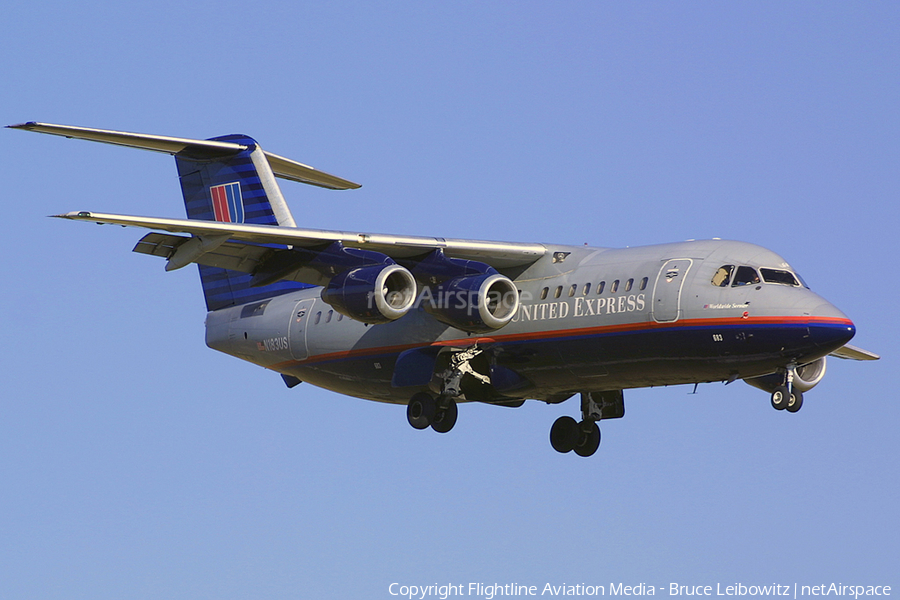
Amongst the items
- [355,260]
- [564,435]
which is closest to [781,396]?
[564,435]

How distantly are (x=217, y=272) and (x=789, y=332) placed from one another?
8.96 meters

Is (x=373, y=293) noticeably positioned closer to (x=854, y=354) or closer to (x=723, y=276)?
(x=723, y=276)

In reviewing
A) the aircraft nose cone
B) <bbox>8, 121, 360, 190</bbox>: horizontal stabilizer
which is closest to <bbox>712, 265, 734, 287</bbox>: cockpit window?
the aircraft nose cone

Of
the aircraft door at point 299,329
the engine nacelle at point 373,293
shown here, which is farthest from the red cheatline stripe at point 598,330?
the engine nacelle at point 373,293

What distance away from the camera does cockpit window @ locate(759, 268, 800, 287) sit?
14688mm

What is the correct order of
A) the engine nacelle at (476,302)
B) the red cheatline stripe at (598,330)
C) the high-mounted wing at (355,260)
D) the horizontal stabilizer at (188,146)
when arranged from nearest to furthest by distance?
the red cheatline stripe at (598,330)
the high-mounted wing at (355,260)
the engine nacelle at (476,302)
the horizontal stabilizer at (188,146)

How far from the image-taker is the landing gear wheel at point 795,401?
48.1 ft

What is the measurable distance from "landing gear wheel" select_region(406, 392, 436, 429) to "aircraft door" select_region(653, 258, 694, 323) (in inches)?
131

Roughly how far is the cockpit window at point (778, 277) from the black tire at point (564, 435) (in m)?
3.91

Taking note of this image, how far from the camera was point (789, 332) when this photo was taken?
46.3 feet

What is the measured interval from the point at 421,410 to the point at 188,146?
523cm

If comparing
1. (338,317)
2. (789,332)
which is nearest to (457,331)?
(338,317)

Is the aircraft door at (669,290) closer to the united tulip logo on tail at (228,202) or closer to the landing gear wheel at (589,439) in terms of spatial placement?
the landing gear wheel at (589,439)

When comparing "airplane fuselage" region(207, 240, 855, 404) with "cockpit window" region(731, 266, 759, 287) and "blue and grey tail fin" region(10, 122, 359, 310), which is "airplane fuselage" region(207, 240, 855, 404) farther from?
"blue and grey tail fin" region(10, 122, 359, 310)
